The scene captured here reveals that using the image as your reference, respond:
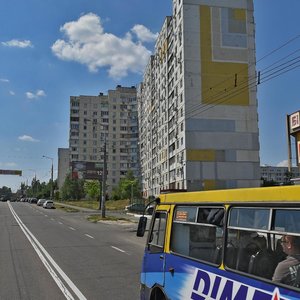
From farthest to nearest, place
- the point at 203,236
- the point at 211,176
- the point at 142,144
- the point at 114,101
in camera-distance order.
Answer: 1. the point at 114,101
2. the point at 142,144
3. the point at 211,176
4. the point at 203,236

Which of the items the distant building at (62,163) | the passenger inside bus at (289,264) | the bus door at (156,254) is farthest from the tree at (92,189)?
the passenger inside bus at (289,264)

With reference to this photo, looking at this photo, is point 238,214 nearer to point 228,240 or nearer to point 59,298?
point 228,240

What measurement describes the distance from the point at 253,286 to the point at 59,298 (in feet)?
18.7

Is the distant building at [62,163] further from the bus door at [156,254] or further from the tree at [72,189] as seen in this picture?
the bus door at [156,254]

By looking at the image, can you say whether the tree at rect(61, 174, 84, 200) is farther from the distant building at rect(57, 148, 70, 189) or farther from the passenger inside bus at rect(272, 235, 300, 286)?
the passenger inside bus at rect(272, 235, 300, 286)

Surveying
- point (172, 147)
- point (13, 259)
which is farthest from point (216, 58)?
point (13, 259)

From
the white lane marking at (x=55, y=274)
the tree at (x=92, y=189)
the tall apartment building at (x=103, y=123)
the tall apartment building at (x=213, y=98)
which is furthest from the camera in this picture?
the tall apartment building at (x=103, y=123)

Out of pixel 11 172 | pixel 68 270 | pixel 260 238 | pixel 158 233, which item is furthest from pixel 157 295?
pixel 11 172

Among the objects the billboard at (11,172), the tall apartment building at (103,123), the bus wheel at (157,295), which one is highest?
the tall apartment building at (103,123)

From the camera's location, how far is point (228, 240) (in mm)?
4441

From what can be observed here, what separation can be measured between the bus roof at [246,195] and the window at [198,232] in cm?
10

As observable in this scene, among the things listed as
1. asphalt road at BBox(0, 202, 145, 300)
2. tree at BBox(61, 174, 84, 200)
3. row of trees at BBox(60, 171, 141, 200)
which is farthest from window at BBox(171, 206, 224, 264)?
tree at BBox(61, 174, 84, 200)

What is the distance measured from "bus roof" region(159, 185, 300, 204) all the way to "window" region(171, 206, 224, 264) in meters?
0.10

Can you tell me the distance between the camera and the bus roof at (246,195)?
361cm
